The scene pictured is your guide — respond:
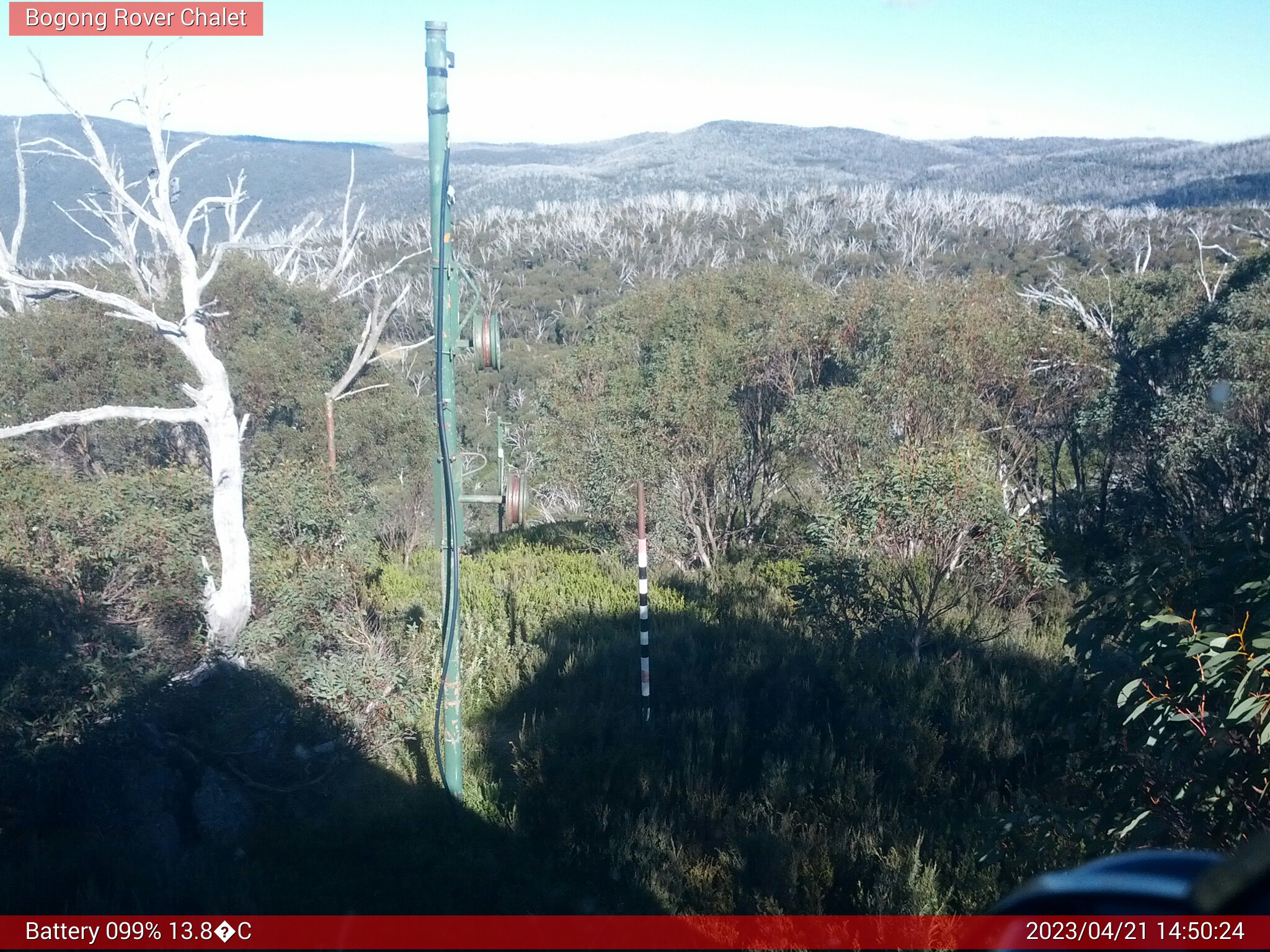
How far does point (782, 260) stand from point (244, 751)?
41.4 metres

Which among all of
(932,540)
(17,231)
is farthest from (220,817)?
(17,231)

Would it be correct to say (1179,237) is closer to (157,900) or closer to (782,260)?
(782,260)

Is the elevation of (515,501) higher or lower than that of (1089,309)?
lower

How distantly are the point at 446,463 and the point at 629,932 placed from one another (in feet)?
11.0

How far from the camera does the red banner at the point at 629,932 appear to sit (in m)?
1.24

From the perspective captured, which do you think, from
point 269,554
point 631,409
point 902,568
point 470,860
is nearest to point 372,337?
point 631,409

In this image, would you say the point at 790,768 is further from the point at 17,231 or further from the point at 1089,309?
the point at 1089,309

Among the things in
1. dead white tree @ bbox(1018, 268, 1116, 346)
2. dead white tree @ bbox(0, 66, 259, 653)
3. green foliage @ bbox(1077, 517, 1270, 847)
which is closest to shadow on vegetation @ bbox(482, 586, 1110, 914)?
green foliage @ bbox(1077, 517, 1270, 847)

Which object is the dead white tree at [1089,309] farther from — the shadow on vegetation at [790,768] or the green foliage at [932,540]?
the shadow on vegetation at [790,768]

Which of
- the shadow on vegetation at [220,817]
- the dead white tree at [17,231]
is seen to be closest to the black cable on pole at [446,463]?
the shadow on vegetation at [220,817]

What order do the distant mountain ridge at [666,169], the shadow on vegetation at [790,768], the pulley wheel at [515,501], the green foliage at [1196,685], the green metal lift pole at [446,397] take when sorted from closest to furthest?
the green foliage at [1196,685] → the shadow on vegetation at [790,768] → the green metal lift pole at [446,397] → the pulley wheel at [515,501] → the distant mountain ridge at [666,169]

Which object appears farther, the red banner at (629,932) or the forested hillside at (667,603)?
the forested hillside at (667,603)

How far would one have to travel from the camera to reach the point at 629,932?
2861 millimetres

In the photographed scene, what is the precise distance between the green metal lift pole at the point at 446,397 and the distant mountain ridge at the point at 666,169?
24.8 m
